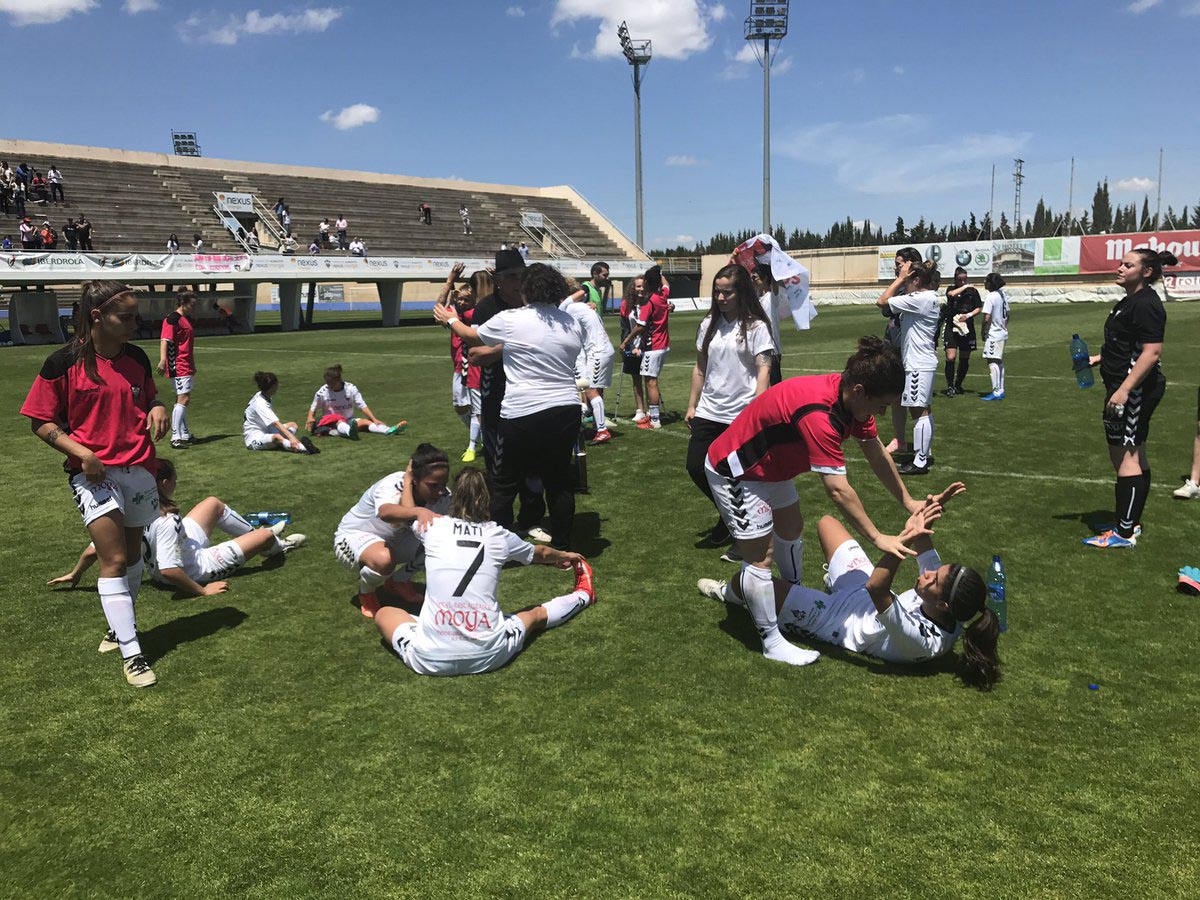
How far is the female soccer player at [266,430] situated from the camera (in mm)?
10539

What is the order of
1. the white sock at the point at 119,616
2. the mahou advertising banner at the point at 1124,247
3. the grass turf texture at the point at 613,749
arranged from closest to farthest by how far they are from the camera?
the grass turf texture at the point at 613,749 < the white sock at the point at 119,616 < the mahou advertising banner at the point at 1124,247

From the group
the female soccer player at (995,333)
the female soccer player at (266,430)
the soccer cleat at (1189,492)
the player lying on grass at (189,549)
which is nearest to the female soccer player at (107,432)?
the player lying on grass at (189,549)

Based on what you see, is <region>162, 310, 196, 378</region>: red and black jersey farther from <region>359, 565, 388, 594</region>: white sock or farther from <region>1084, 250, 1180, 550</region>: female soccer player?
<region>1084, 250, 1180, 550</region>: female soccer player

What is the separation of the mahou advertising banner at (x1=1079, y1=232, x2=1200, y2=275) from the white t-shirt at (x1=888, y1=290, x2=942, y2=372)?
37.5 m

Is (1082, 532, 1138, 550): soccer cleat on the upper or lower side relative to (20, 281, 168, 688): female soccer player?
lower

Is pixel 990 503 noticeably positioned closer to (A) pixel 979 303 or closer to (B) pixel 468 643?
(B) pixel 468 643

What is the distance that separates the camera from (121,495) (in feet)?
14.3

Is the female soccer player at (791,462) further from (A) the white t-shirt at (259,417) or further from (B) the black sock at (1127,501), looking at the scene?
(A) the white t-shirt at (259,417)

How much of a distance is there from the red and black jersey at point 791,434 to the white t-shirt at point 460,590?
1317 millimetres

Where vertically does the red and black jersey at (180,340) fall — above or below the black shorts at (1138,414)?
above

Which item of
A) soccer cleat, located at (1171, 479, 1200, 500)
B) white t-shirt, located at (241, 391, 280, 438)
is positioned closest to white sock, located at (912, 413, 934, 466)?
soccer cleat, located at (1171, 479, 1200, 500)

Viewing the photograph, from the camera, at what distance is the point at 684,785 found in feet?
11.2

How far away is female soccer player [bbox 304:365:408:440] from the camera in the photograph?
11.4 metres

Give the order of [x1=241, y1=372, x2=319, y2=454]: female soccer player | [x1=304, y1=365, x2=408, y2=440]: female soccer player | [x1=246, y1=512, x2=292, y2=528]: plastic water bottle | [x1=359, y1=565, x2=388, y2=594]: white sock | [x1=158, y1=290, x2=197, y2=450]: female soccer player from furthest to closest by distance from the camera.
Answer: [x1=304, y1=365, x2=408, y2=440]: female soccer player
[x1=158, y1=290, x2=197, y2=450]: female soccer player
[x1=241, y1=372, x2=319, y2=454]: female soccer player
[x1=246, y1=512, x2=292, y2=528]: plastic water bottle
[x1=359, y1=565, x2=388, y2=594]: white sock
